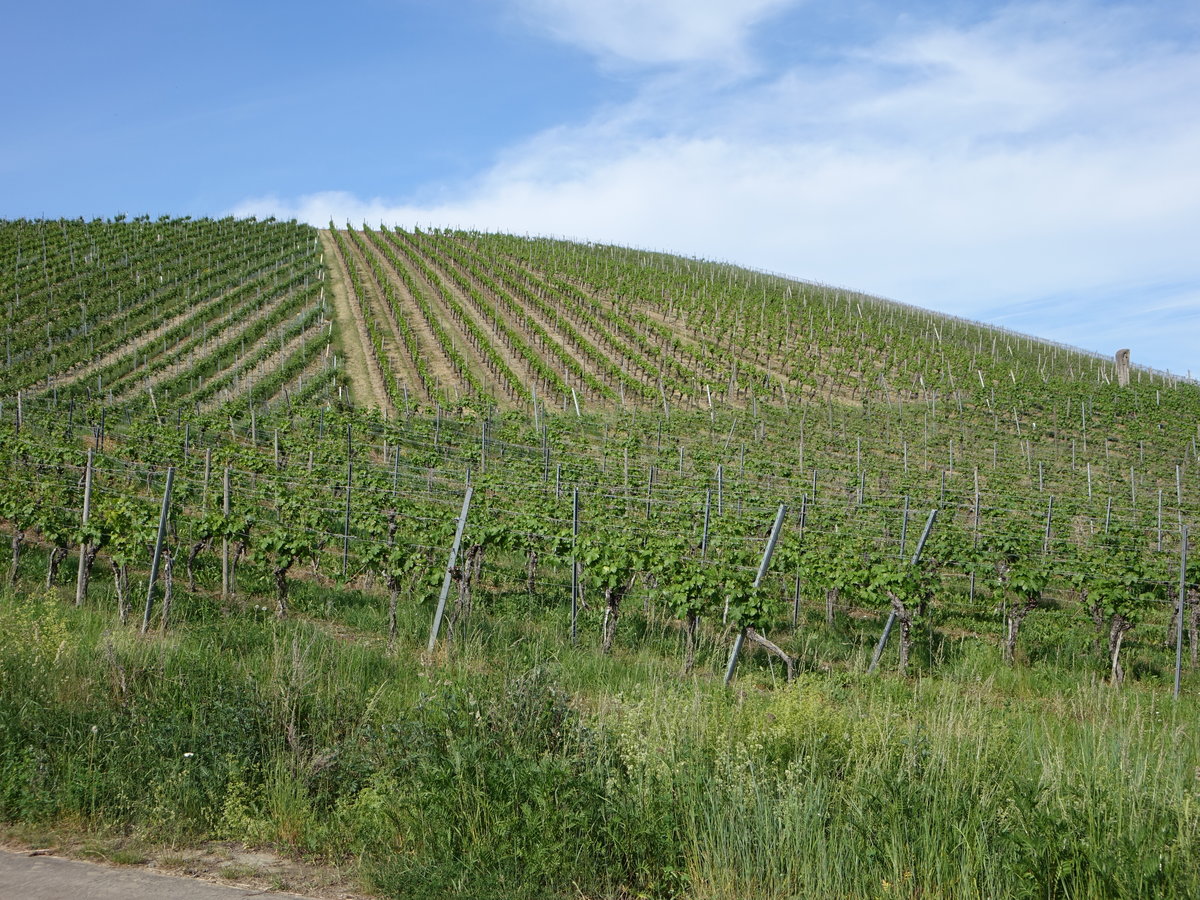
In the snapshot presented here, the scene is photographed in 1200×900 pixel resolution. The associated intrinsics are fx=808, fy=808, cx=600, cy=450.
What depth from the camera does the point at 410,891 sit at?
4012mm

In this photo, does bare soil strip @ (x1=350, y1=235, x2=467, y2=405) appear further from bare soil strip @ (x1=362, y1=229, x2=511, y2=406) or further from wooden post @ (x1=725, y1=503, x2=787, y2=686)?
wooden post @ (x1=725, y1=503, x2=787, y2=686)

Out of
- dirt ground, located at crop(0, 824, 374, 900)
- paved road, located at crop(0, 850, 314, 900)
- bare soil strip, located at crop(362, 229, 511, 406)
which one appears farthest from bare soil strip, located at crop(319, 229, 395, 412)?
paved road, located at crop(0, 850, 314, 900)

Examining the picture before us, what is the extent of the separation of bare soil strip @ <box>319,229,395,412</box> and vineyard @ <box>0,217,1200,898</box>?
2.49m

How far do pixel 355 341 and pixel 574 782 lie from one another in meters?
35.9

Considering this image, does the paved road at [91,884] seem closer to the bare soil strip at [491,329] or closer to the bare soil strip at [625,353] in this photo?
the bare soil strip at [491,329]

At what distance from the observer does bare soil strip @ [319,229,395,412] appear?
3263 cm

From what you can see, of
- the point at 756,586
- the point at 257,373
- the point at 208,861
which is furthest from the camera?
the point at 257,373

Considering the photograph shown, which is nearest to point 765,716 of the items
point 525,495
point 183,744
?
point 183,744

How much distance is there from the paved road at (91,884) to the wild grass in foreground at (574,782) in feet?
1.31

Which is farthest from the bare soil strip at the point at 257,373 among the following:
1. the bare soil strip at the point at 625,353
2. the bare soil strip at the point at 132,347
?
the bare soil strip at the point at 625,353

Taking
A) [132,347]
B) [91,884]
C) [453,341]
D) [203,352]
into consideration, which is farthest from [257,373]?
[91,884]

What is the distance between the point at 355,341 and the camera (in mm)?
37906

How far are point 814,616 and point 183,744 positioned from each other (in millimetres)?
9319

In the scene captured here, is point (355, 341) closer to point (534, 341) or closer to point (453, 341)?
point (453, 341)
